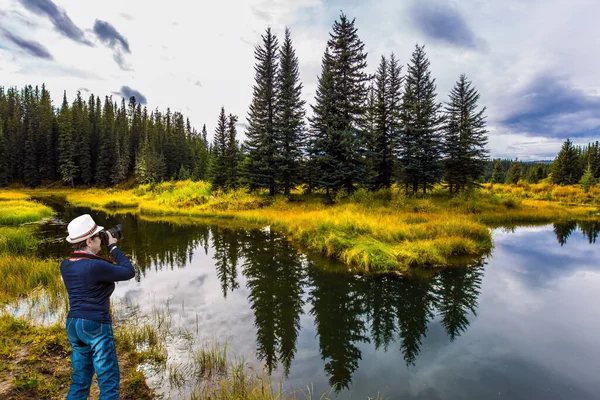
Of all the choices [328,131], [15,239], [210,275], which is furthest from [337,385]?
[328,131]

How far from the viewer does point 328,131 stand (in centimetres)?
2445

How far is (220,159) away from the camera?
118ft

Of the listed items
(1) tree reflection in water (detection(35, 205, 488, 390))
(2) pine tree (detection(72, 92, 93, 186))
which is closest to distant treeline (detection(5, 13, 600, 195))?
(1) tree reflection in water (detection(35, 205, 488, 390))

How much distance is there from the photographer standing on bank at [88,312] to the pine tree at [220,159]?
106 ft

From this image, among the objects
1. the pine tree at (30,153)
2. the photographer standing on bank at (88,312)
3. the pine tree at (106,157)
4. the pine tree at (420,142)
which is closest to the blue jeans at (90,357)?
the photographer standing on bank at (88,312)

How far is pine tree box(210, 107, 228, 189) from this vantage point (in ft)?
116

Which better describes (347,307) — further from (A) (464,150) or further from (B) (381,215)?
(A) (464,150)

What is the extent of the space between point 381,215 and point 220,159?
24.1 m

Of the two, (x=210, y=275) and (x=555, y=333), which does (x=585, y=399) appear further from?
(x=210, y=275)

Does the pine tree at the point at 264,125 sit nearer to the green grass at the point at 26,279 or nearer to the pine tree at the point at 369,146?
the pine tree at the point at 369,146

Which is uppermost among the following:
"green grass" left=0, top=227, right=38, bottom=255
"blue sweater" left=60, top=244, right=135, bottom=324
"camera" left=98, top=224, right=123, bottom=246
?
"camera" left=98, top=224, right=123, bottom=246

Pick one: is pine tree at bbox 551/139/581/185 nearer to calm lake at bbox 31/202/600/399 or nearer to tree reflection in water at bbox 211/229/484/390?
calm lake at bbox 31/202/600/399

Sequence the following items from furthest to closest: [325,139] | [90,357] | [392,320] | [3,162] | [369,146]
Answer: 1. [3,162]
2. [369,146]
3. [325,139]
4. [392,320]
5. [90,357]

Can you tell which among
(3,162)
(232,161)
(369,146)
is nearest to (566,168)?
(369,146)
